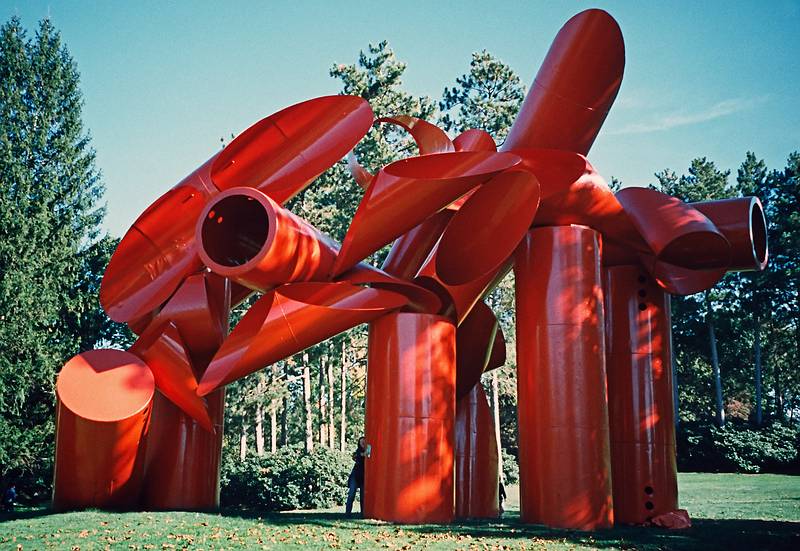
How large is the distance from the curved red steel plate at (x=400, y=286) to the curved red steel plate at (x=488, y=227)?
0.40 metres

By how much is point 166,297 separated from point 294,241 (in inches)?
117

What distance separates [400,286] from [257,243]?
2.13 metres

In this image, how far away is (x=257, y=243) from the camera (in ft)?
36.3

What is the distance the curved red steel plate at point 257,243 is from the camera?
987 cm

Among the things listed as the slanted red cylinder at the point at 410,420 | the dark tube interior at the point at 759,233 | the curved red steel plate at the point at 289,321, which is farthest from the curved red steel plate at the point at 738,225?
the curved red steel plate at the point at 289,321

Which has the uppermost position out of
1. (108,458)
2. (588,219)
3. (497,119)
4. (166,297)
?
(497,119)

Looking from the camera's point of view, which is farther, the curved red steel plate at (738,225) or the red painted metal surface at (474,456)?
the red painted metal surface at (474,456)

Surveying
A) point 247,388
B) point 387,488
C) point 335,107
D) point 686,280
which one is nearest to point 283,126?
point 335,107

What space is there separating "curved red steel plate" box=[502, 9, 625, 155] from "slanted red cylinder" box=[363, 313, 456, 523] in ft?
10.4

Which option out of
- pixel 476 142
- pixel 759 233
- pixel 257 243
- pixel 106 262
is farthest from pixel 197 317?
pixel 106 262

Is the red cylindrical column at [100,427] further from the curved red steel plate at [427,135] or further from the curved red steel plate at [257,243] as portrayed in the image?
the curved red steel plate at [427,135]

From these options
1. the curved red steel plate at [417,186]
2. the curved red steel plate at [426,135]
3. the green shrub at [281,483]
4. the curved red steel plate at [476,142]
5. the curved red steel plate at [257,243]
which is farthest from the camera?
the green shrub at [281,483]

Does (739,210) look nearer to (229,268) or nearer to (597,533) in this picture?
(597,533)

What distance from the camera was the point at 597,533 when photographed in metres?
9.80
